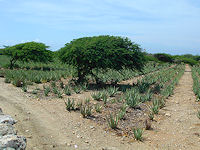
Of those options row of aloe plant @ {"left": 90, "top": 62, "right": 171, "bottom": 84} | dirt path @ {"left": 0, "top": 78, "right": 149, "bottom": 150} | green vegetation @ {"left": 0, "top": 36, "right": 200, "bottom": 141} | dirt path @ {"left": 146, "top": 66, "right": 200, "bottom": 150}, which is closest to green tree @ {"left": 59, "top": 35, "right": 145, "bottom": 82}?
green vegetation @ {"left": 0, "top": 36, "right": 200, "bottom": 141}

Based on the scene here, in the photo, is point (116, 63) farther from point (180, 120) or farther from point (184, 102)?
point (180, 120)

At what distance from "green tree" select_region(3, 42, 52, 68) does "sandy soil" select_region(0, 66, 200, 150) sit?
1196cm

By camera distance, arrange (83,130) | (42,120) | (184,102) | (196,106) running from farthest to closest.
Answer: (184,102) → (196,106) → (42,120) → (83,130)

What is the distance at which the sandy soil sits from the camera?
532 centimetres

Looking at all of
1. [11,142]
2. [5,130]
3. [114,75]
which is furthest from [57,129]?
[114,75]

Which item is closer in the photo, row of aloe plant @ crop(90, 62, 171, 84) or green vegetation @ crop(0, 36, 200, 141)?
green vegetation @ crop(0, 36, 200, 141)

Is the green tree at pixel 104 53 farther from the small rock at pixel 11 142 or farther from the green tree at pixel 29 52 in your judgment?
the small rock at pixel 11 142

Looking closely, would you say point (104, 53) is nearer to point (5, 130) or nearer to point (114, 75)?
point (114, 75)

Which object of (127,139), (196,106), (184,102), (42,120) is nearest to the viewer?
(127,139)

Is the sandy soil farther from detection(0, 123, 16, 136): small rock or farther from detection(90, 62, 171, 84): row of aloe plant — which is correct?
detection(90, 62, 171, 84): row of aloe plant

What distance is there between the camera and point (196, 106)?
31.5 feet

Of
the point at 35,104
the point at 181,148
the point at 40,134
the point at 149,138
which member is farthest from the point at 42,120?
the point at 181,148

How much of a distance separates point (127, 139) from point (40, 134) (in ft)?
7.19

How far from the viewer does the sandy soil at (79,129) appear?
532 centimetres
